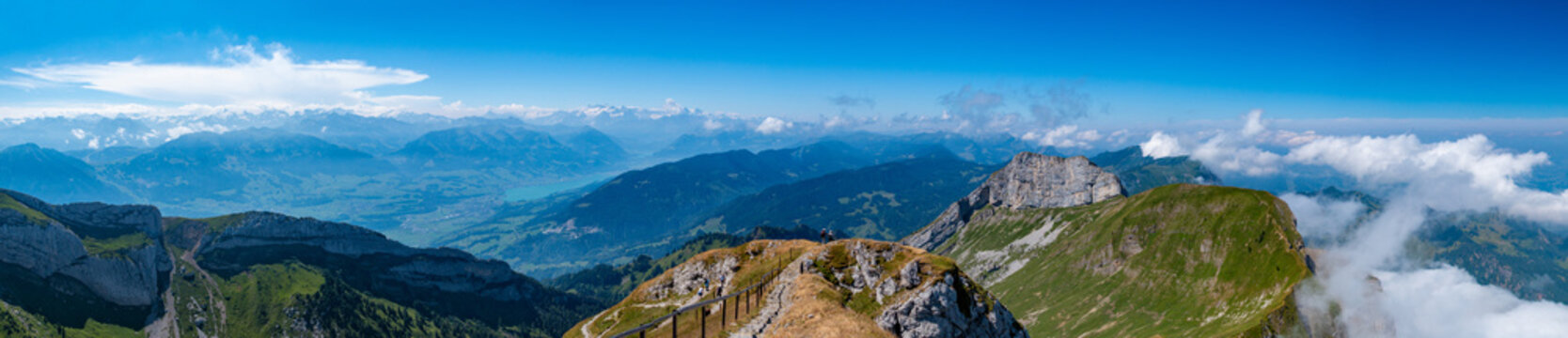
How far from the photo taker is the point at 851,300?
239ft

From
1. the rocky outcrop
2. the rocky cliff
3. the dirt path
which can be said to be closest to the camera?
the rocky cliff

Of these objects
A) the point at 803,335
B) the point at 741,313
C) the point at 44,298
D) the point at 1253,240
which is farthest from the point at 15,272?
the point at 1253,240

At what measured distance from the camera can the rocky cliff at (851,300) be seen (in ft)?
176

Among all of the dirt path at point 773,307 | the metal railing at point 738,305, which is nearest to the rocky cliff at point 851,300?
the dirt path at point 773,307

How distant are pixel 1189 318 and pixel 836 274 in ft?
459

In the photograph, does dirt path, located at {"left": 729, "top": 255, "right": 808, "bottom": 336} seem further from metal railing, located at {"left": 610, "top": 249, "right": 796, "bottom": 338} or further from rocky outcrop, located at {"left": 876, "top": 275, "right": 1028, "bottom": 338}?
rocky outcrop, located at {"left": 876, "top": 275, "right": 1028, "bottom": 338}

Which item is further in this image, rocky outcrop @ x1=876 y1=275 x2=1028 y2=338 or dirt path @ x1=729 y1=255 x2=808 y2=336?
rocky outcrop @ x1=876 y1=275 x2=1028 y2=338

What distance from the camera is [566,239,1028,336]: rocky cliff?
2112 inches

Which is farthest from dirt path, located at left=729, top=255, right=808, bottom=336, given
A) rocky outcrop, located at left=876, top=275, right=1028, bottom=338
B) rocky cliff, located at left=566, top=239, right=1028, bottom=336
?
rocky outcrop, located at left=876, top=275, right=1028, bottom=338

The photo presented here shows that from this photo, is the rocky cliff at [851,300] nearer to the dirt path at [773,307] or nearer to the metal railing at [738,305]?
the dirt path at [773,307]

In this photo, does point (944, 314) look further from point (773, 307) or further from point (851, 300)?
point (773, 307)

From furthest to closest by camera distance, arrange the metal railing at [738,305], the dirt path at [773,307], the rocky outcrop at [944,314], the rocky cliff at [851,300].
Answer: the rocky outcrop at [944,314]
the metal railing at [738,305]
the dirt path at [773,307]
the rocky cliff at [851,300]

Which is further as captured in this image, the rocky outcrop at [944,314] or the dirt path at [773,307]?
the rocky outcrop at [944,314]

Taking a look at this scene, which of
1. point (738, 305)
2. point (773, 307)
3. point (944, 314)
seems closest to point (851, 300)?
point (944, 314)
